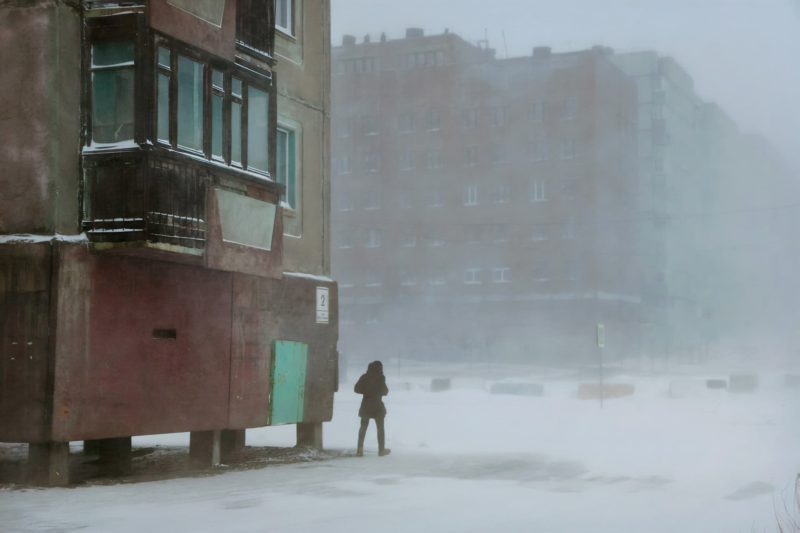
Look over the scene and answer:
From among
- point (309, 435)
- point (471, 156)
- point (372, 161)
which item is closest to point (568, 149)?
point (471, 156)

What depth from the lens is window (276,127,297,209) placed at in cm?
1941

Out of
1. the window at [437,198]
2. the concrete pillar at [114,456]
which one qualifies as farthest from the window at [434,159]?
the concrete pillar at [114,456]

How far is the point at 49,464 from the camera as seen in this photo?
562 inches

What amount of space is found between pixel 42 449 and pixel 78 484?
2.12 ft

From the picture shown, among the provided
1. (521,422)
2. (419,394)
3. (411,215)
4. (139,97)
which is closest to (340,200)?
(411,215)

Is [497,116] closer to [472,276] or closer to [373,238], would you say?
[472,276]

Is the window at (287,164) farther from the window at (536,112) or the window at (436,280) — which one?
the window at (436,280)

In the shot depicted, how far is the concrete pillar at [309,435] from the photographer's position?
782 inches

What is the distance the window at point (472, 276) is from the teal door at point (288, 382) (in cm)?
6555

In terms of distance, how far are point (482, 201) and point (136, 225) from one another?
7093cm

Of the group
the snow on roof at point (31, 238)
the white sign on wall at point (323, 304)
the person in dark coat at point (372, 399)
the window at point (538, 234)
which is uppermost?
the window at point (538, 234)

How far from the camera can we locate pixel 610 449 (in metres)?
A: 20.4

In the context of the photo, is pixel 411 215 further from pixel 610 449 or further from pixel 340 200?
pixel 610 449

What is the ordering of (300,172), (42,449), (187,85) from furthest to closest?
(300,172) → (187,85) → (42,449)
